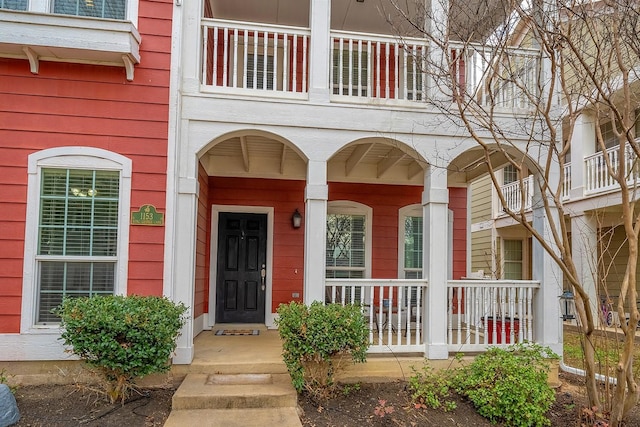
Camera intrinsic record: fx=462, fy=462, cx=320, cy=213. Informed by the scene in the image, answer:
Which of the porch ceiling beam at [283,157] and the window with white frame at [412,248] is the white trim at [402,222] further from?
the porch ceiling beam at [283,157]

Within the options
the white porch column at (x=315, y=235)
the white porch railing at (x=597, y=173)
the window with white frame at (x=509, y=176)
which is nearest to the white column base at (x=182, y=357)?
the white porch column at (x=315, y=235)

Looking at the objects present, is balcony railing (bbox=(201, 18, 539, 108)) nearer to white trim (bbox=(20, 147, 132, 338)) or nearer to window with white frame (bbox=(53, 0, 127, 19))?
window with white frame (bbox=(53, 0, 127, 19))

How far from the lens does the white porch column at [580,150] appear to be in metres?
9.34

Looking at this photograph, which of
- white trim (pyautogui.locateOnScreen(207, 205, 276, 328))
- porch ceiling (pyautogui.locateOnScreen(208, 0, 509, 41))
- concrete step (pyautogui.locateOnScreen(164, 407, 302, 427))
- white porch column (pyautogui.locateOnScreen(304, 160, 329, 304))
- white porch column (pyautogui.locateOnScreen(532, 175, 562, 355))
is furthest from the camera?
white trim (pyautogui.locateOnScreen(207, 205, 276, 328))

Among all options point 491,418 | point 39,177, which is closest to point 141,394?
point 39,177

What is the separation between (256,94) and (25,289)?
310 cm

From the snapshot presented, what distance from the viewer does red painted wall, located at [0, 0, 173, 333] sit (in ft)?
15.2

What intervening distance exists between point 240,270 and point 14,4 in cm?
444

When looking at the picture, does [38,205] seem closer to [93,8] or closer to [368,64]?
[93,8]

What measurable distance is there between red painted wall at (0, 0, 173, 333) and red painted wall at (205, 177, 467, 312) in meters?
2.36

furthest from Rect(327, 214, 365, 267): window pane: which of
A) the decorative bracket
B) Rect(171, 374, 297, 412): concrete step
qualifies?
the decorative bracket

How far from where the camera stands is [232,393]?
4.18m

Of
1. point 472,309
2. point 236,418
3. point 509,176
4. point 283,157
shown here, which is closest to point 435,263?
point 472,309

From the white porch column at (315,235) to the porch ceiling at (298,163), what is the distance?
1.45 meters
